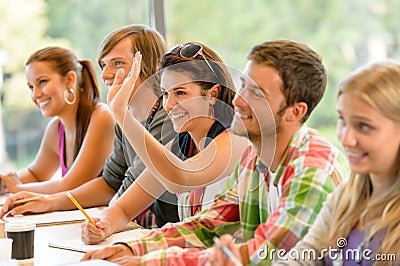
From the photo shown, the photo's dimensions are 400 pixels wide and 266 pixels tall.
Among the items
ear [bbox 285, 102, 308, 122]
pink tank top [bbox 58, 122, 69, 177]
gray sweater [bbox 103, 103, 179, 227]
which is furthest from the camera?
pink tank top [bbox 58, 122, 69, 177]

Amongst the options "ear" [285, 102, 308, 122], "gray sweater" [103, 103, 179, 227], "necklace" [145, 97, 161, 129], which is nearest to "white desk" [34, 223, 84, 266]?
"gray sweater" [103, 103, 179, 227]

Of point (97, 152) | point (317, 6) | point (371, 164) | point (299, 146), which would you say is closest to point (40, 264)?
point (299, 146)

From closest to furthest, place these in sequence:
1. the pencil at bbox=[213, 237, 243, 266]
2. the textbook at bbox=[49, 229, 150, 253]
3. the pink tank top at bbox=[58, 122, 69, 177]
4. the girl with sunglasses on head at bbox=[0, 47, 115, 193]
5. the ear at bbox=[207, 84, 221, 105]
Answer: the pencil at bbox=[213, 237, 243, 266] < the textbook at bbox=[49, 229, 150, 253] < the ear at bbox=[207, 84, 221, 105] < the girl with sunglasses on head at bbox=[0, 47, 115, 193] < the pink tank top at bbox=[58, 122, 69, 177]

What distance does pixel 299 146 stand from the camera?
162cm

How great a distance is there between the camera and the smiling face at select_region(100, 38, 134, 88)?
242 centimetres

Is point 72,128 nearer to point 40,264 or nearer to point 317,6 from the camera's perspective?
point 40,264

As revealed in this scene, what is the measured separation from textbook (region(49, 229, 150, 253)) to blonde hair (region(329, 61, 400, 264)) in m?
0.64

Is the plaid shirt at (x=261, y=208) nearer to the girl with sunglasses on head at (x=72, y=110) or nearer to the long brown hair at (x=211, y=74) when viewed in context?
the long brown hair at (x=211, y=74)

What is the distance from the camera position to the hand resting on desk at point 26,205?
2.38m

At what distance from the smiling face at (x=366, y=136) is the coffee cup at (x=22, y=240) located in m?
0.87

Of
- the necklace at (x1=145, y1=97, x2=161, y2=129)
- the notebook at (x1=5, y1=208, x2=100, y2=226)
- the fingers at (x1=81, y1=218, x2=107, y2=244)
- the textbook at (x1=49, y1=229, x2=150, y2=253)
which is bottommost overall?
the notebook at (x1=5, y1=208, x2=100, y2=226)

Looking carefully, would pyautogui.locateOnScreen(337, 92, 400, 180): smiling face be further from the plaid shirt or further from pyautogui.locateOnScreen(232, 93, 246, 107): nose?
pyautogui.locateOnScreen(232, 93, 246, 107): nose

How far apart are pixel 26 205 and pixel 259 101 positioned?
110 centimetres

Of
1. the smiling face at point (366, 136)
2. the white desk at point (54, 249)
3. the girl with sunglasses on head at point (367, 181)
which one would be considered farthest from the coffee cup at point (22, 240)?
the smiling face at point (366, 136)
